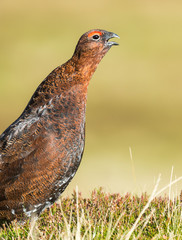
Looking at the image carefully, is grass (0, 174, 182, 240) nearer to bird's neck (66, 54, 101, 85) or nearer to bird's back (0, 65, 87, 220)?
bird's back (0, 65, 87, 220)

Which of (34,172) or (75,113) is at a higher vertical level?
(75,113)

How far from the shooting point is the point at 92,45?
5285mm

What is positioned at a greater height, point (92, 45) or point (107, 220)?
point (92, 45)

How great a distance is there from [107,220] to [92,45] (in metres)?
2.15

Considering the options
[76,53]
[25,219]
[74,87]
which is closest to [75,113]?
[74,87]

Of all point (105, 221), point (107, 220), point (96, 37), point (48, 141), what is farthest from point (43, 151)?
point (96, 37)

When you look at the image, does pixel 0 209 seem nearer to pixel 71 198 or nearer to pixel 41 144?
pixel 41 144

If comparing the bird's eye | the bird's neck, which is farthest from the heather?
the bird's eye

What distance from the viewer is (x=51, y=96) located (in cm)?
518

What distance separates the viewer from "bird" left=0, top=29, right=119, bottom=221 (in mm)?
4941

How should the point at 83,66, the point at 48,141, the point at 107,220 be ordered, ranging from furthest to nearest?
1. the point at 107,220
2. the point at 83,66
3. the point at 48,141

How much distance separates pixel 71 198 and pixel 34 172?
1674 millimetres

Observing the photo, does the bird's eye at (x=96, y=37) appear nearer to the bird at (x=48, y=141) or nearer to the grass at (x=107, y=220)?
the bird at (x=48, y=141)

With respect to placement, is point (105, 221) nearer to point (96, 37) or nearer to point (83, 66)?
point (83, 66)
